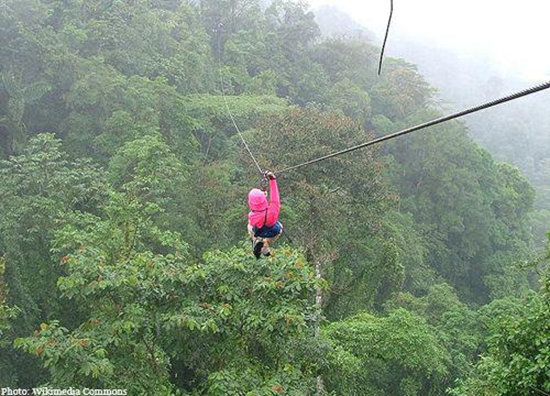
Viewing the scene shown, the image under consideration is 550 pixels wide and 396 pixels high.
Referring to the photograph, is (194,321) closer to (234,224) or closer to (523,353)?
(523,353)

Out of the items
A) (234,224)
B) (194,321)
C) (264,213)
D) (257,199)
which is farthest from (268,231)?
(234,224)

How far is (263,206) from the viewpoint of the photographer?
146 inches

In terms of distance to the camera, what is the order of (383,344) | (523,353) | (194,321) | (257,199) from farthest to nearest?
(383,344) → (523,353) → (194,321) → (257,199)

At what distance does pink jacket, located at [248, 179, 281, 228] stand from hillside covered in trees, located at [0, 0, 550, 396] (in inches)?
33.5

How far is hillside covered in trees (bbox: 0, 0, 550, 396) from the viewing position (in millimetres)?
4504

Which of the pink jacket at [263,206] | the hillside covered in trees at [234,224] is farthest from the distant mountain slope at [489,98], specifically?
Result: the pink jacket at [263,206]

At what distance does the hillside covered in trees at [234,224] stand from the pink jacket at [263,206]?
2.80 ft

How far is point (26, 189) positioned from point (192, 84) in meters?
8.80

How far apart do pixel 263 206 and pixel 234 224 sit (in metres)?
6.25

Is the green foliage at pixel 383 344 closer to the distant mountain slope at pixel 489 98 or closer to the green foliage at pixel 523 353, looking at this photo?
the green foliage at pixel 523 353

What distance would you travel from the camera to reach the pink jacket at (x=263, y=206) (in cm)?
366

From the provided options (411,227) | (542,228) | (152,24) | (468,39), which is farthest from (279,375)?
(468,39)

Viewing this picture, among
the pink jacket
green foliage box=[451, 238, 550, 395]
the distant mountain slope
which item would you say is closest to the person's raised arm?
the pink jacket

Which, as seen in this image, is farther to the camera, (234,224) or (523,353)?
(234,224)
